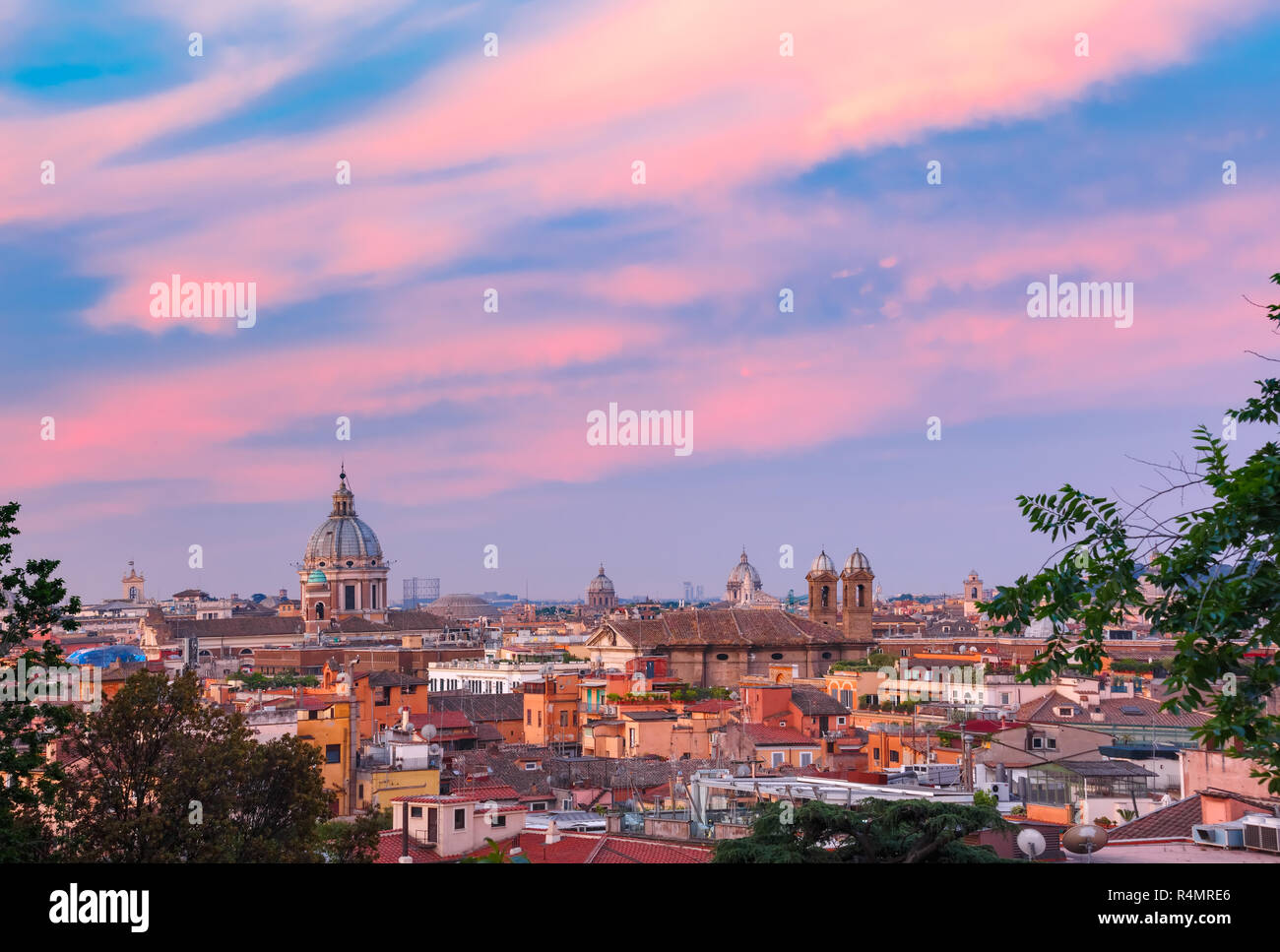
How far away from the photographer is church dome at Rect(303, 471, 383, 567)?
132 m

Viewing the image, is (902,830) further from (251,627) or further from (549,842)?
(251,627)

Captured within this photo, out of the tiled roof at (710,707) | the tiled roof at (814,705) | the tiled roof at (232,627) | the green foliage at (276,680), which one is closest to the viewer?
the tiled roof at (814,705)

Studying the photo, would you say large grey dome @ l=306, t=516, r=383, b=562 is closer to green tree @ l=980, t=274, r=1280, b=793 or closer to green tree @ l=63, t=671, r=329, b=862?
green tree @ l=63, t=671, r=329, b=862

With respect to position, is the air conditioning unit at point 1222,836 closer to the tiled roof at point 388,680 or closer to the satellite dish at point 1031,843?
the satellite dish at point 1031,843

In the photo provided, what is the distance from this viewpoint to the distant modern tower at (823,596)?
81688 millimetres

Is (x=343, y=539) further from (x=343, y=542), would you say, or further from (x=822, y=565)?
(x=822, y=565)

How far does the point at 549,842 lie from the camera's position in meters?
18.6

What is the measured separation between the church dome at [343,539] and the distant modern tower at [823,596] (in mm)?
60506

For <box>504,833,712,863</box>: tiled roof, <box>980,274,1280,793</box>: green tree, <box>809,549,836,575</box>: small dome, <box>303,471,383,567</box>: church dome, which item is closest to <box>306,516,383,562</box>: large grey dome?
<box>303,471,383,567</box>: church dome

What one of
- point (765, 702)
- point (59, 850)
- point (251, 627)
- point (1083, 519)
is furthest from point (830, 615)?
point (1083, 519)

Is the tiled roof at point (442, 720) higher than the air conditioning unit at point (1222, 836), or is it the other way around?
the air conditioning unit at point (1222, 836)

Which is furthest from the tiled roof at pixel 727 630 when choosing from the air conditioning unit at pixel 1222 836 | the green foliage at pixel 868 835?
the green foliage at pixel 868 835

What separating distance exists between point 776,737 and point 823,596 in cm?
4655
